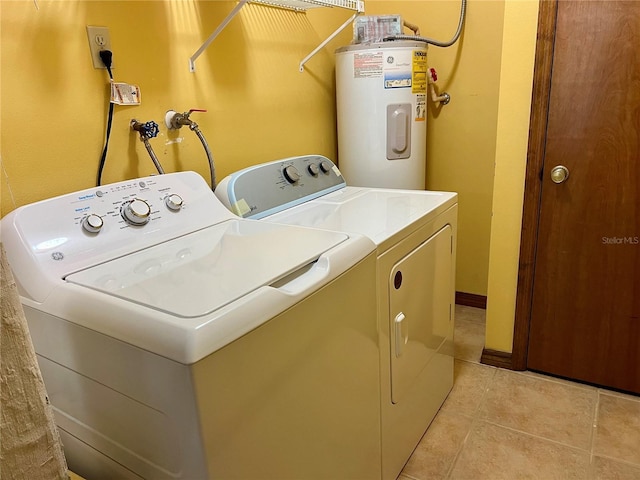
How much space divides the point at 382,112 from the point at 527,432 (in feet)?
4.78

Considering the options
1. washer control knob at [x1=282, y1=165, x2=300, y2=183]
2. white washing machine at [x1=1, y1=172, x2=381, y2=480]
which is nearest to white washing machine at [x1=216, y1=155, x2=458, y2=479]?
washer control knob at [x1=282, y1=165, x2=300, y2=183]

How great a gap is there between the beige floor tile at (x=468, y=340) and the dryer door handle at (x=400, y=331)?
0.94 meters

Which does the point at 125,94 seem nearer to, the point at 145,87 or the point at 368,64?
the point at 145,87

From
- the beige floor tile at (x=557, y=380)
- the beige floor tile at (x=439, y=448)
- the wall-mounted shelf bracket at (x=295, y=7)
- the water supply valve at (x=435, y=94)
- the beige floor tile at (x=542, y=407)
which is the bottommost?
the beige floor tile at (x=439, y=448)

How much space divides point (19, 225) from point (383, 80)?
1.59m

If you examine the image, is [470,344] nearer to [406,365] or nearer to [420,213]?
[406,365]

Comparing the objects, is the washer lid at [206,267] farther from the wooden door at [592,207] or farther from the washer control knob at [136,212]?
the wooden door at [592,207]

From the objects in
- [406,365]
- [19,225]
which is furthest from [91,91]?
[406,365]

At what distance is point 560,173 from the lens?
178 centimetres

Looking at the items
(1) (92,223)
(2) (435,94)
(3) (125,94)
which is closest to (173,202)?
(1) (92,223)

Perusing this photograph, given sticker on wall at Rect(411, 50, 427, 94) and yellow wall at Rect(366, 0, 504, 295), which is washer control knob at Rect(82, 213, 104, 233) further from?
yellow wall at Rect(366, 0, 504, 295)

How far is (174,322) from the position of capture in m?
0.73

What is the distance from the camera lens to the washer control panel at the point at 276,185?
A: 1480 millimetres

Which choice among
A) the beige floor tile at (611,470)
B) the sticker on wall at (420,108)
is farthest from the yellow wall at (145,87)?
the beige floor tile at (611,470)
